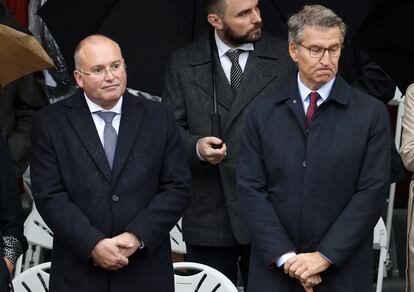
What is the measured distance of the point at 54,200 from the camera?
5.77 meters

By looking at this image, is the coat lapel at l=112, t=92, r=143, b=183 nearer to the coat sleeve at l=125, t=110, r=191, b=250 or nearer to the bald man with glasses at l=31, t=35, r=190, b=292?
the bald man with glasses at l=31, t=35, r=190, b=292

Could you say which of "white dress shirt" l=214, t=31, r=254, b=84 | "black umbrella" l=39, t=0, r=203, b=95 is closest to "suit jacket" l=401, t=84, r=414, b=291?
"white dress shirt" l=214, t=31, r=254, b=84

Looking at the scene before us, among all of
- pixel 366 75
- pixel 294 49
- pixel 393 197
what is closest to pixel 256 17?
pixel 294 49

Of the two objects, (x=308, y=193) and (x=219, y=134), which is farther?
(x=219, y=134)

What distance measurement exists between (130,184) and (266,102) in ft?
2.43

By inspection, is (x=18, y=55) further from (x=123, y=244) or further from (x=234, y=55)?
(x=234, y=55)

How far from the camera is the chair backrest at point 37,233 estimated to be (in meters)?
7.06

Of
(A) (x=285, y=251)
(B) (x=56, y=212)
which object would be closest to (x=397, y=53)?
(A) (x=285, y=251)

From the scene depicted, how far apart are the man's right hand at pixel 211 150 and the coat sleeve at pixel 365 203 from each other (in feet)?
2.55

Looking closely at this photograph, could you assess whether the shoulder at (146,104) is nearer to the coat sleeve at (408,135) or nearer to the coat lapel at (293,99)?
the coat lapel at (293,99)

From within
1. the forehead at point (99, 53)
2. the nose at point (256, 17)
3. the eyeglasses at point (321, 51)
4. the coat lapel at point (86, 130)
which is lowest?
the coat lapel at point (86, 130)

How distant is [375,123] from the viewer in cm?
569

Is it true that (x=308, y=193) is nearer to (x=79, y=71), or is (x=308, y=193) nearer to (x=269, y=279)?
(x=269, y=279)

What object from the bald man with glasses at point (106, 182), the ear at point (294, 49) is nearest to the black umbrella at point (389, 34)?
the ear at point (294, 49)
